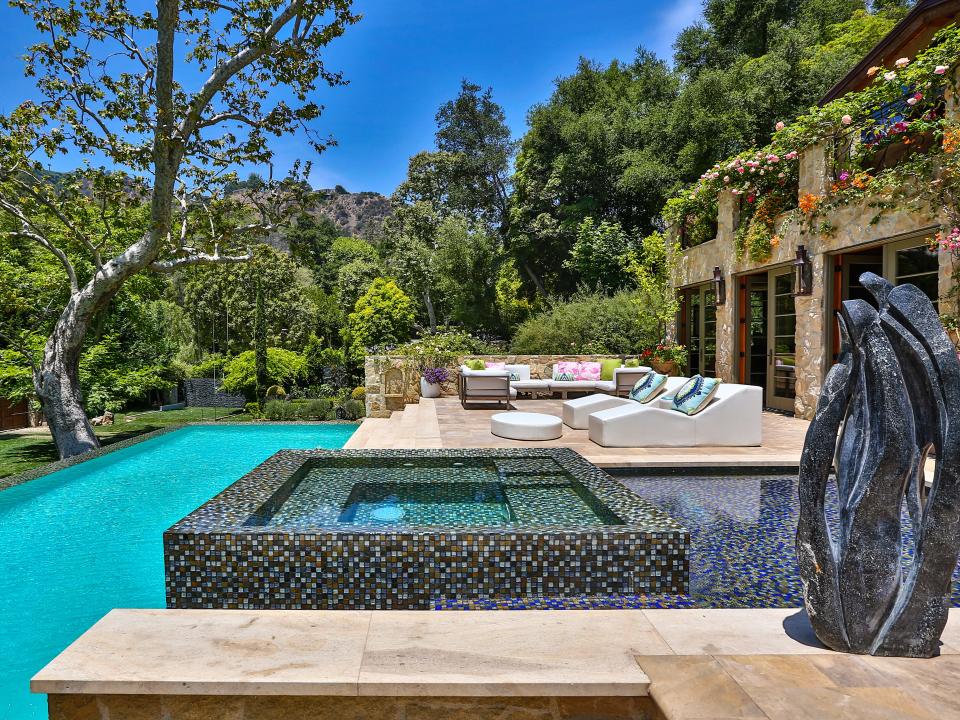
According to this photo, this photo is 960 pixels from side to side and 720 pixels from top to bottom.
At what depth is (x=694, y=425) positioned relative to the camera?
712cm

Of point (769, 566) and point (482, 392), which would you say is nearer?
point (769, 566)

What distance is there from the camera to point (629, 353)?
15.0m

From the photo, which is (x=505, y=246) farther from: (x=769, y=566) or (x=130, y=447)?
(x=769, y=566)

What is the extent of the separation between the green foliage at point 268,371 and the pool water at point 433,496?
11870 millimetres

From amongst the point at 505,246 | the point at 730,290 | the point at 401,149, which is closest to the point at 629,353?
the point at 730,290

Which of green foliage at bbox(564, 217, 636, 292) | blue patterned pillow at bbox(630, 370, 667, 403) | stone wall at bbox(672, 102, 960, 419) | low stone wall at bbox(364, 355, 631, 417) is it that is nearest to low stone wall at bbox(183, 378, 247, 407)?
low stone wall at bbox(364, 355, 631, 417)

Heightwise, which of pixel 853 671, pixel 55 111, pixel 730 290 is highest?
pixel 55 111

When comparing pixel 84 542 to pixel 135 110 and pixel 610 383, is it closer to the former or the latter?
pixel 135 110

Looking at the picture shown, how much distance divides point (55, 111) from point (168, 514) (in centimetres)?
829

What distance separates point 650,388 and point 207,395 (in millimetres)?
15156

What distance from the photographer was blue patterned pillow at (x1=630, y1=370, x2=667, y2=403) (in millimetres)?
8203

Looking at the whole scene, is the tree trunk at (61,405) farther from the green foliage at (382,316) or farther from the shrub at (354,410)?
the green foliage at (382,316)

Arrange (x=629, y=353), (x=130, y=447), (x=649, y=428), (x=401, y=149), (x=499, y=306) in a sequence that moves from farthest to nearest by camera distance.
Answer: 1. (x=401, y=149)
2. (x=499, y=306)
3. (x=629, y=353)
4. (x=130, y=447)
5. (x=649, y=428)

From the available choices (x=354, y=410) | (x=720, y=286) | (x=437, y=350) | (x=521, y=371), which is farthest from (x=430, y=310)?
(x=720, y=286)
